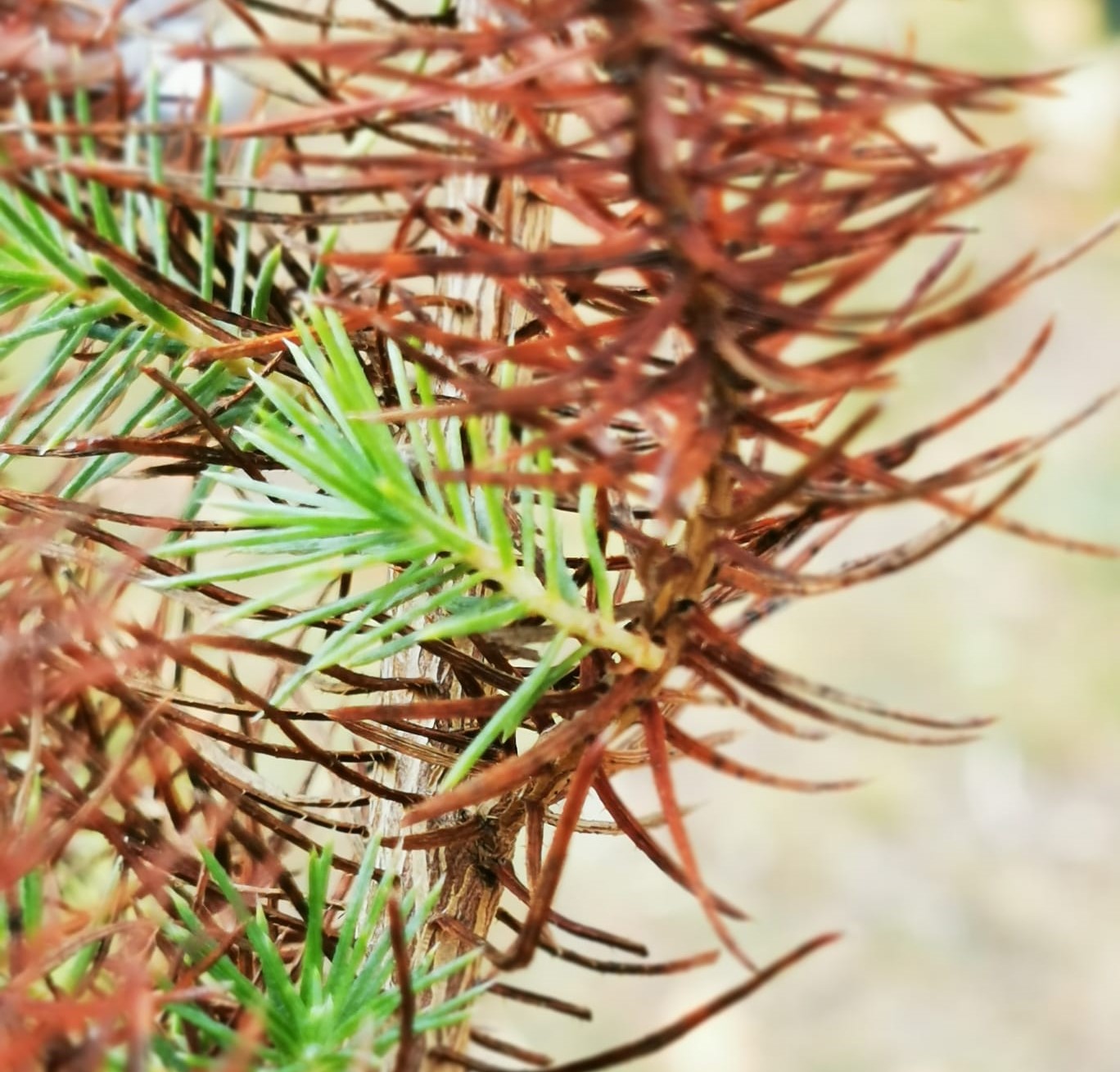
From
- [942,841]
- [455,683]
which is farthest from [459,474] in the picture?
[942,841]

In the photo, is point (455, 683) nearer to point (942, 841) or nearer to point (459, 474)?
point (459, 474)

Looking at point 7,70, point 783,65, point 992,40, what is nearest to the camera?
point 783,65

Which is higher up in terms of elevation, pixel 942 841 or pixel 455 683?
pixel 455 683

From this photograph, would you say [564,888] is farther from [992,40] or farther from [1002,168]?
[992,40]

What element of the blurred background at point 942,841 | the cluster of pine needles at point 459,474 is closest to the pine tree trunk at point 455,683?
the cluster of pine needles at point 459,474

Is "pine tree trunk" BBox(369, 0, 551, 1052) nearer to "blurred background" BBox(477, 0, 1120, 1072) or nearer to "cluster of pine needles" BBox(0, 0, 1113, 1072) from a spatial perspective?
"cluster of pine needles" BBox(0, 0, 1113, 1072)

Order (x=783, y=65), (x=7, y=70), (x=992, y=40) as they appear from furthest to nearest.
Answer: (x=992, y=40)
(x=7, y=70)
(x=783, y=65)

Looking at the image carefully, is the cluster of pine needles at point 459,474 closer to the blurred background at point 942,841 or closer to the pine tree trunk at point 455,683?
the pine tree trunk at point 455,683

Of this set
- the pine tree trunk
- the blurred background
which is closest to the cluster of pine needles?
the pine tree trunk

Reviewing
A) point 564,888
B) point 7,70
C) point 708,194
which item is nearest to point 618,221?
point 708,194
